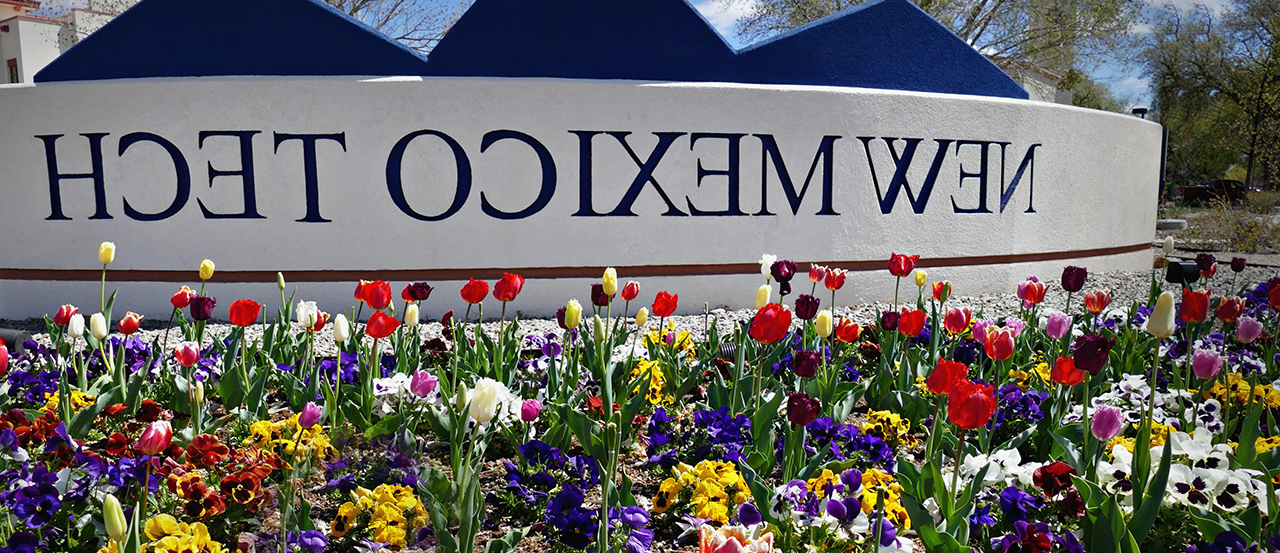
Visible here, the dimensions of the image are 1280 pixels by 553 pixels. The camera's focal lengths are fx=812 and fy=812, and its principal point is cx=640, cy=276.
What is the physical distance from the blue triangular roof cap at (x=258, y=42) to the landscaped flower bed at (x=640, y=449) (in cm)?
305

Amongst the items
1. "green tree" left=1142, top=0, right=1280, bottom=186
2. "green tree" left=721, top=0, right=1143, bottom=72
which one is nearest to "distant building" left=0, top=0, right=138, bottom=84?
"green tree" left=721, top=0, right=1143, bottom=72

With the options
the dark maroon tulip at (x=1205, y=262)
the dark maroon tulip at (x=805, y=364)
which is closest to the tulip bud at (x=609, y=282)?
the dark maroon tulip at (x=805, y=364)

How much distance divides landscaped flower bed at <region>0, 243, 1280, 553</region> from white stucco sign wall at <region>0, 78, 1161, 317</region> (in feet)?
7.91

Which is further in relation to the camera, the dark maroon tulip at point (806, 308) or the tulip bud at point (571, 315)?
the dark maroon tulip at point (806, 308)

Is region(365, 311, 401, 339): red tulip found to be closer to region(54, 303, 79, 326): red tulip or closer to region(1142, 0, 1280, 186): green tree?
region(54, 303, 79, 326): red tulip

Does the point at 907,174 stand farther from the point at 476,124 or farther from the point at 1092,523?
the point at 1092,523

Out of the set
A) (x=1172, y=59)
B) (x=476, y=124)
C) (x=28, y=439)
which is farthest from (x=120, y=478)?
(x=1172, y=59)

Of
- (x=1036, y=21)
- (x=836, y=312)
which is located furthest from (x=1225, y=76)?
(x=836, y=312)

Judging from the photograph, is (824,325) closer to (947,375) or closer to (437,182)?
(947,375)

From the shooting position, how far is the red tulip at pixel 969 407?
162 cm

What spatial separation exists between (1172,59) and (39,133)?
3151 cm

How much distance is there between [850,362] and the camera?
3.41m

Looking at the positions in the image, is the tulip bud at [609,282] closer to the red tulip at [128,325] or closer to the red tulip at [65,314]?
the red tulip at [128,325]

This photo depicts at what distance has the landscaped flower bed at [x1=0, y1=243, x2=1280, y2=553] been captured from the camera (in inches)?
70.1
